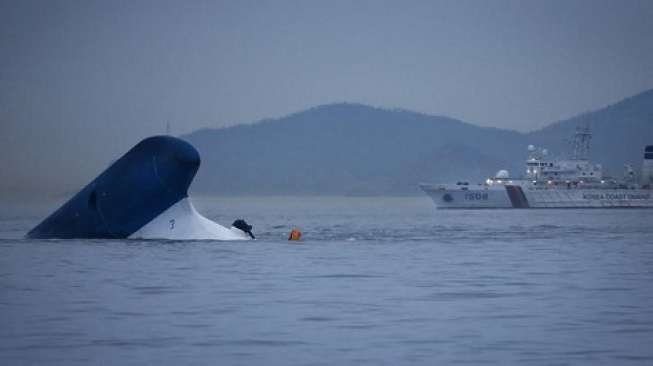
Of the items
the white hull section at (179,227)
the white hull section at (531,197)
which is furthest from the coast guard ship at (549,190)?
the white hull section at (179,227)

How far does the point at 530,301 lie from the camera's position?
22.0 meters

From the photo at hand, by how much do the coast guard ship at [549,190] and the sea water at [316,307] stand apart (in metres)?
112

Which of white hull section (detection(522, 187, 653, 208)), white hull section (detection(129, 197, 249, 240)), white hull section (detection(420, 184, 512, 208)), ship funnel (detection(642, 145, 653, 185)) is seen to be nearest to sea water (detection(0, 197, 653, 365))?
white hull section (detection(129, 197, 249, 240))

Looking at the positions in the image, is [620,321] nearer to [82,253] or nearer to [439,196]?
[82,253]

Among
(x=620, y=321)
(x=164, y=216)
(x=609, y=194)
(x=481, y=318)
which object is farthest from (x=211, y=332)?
(x=609, y=194)

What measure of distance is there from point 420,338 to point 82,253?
21.3 m

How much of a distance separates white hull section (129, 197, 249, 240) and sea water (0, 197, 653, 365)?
1.14 meters

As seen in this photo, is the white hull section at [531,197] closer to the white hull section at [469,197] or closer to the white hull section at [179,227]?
the white hull section at [469,197]

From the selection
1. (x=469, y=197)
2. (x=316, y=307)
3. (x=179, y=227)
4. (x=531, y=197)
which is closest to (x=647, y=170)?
(x=531, y=197)

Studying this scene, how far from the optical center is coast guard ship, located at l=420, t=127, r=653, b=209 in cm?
15038

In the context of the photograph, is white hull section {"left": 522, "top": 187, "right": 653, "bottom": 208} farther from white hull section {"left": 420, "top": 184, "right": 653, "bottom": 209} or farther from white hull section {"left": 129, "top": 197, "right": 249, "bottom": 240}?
white hull section {"left": 129, "top": 197, "right": 249, "bottom": 240}

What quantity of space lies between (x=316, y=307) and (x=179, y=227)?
20.1 meters

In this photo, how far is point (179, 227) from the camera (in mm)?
40188

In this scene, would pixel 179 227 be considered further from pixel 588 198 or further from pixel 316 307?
pixel 588 198
